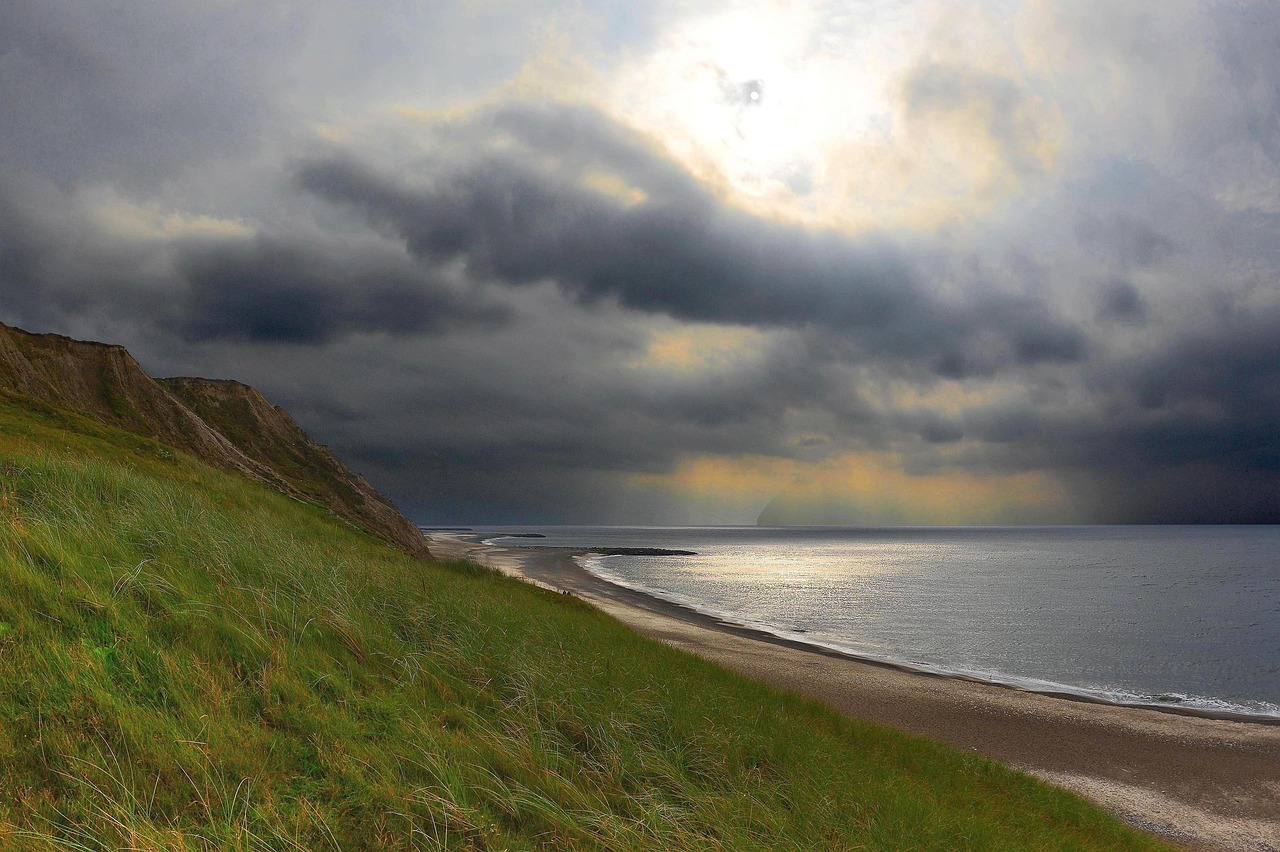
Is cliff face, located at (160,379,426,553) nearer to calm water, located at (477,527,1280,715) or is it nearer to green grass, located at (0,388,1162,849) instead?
calm water, located at (477,527,1280,715)

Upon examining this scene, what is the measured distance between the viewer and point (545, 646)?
1121cm

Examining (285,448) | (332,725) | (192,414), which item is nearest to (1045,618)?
(332,725)

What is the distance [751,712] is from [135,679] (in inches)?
383

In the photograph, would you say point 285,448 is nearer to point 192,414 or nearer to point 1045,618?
point 192,414

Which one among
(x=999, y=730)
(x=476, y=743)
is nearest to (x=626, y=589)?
(x=999, y=730)

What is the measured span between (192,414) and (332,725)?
4796cm

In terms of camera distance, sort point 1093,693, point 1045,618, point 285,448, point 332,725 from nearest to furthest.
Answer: point 332,725
point 1093,693
point 1045,618
point 285,448

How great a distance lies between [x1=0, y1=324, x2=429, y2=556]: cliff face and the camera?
1576 inches

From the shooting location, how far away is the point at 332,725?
5949mm

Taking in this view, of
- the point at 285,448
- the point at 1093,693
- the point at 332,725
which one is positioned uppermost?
the point at 285,448

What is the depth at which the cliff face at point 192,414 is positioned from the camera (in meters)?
40.0

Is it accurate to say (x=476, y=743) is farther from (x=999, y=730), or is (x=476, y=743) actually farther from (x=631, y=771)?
(x=999, y=730)

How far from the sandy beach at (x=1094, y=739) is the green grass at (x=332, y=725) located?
28.7ft

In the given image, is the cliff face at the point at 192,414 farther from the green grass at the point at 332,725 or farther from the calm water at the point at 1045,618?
the calm water at the point at 1045,618
